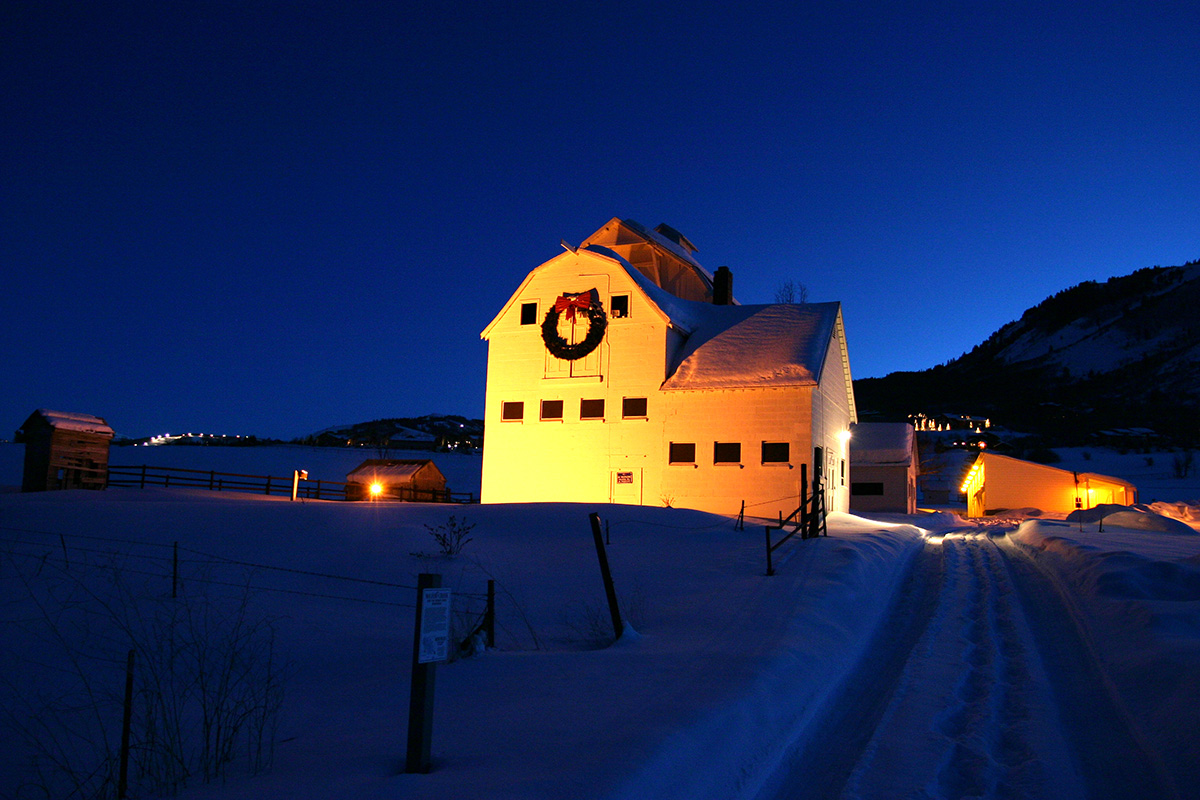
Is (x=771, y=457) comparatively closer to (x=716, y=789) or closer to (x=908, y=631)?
(x=908, y=631)

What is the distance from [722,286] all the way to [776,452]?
14132 millimetres

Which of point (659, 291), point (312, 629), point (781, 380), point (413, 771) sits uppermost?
point (659, 291)

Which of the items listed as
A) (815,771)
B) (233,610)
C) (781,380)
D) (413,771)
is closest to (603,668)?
(815,771)

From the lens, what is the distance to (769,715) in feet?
19.9

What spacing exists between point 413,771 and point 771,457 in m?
22.5

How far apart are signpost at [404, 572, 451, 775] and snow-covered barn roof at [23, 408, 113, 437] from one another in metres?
30.5

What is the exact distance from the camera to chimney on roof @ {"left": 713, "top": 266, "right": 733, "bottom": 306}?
3784 centimetres

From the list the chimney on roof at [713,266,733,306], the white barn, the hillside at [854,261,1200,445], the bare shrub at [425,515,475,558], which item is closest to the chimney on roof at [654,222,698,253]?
the chimney on roof at [713,266,733,306]

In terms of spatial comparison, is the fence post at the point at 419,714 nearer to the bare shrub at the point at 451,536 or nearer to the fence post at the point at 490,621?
the fence post at the point at 490,621

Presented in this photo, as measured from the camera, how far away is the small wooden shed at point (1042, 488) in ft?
146

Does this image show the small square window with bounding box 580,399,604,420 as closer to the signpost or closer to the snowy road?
the snowy road

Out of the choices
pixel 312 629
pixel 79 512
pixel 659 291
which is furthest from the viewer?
pixel 659 291

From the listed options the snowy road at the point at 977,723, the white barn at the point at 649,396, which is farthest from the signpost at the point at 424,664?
the white barn at the point at 649,396

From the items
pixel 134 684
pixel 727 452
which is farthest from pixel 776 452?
pixel 134 684
